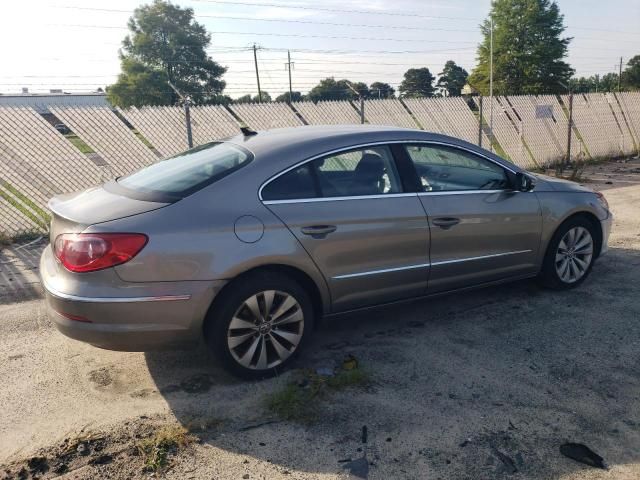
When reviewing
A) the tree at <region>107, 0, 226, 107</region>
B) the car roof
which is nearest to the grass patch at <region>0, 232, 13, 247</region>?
the car roof

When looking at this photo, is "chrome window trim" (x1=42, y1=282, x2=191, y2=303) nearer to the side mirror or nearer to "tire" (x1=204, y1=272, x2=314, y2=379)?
"tire" (x1=204, y1=272, x2=314, y2=379)

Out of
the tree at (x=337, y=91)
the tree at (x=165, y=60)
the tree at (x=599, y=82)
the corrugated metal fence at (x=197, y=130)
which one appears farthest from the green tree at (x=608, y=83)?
the corrugated metal fence at (x=197, y=130)

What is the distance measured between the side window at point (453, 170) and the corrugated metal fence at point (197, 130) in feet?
19.5

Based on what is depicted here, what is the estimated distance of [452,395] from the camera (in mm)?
3420

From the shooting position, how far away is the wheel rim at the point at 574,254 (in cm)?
503

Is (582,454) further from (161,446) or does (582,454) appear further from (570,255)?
(570,255)

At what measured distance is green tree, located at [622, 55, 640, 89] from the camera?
6003 cm

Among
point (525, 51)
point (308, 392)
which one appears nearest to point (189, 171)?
point (308, 392)

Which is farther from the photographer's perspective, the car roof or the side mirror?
the side mirror

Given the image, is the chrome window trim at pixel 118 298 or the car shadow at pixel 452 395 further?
the chrome window trim at pixel 118 298

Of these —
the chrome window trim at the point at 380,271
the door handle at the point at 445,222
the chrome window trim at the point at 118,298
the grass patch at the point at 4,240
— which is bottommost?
the grass patch at the point at 4,240

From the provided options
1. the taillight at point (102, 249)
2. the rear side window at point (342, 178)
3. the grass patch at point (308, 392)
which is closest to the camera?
the taillight at point (102, 249)

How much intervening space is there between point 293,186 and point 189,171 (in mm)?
733

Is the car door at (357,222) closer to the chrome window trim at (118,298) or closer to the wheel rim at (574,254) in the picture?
the chrome window trim at (118,298)
